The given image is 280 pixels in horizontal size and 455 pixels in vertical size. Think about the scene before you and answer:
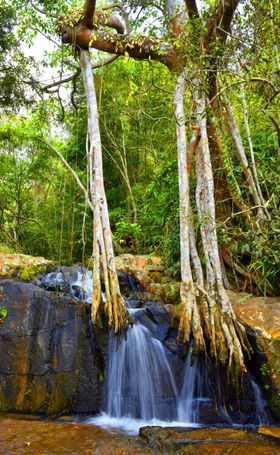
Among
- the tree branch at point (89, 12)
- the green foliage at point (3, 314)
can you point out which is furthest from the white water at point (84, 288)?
the tree branch at point (89, 12)

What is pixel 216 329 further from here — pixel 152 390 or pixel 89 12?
pixel 89 12

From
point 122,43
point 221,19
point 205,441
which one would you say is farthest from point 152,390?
point 122,43

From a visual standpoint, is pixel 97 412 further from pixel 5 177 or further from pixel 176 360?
pixel 5 177

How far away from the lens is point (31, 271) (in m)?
6.85

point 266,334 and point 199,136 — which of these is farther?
point 199,136

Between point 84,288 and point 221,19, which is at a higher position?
point 221,19

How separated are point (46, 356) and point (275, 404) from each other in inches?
109

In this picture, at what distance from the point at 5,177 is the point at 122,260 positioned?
6068 millimetres

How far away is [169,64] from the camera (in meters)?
6.57

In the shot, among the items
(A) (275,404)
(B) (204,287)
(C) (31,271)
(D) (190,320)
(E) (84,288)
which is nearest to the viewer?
(A) (275,404)

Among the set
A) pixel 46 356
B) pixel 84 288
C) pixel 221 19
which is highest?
pixel 221 19

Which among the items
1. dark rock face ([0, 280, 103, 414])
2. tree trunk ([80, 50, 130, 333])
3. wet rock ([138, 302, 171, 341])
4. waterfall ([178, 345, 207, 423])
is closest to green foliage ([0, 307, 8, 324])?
dark rock face ([0, 280, 103, 414])

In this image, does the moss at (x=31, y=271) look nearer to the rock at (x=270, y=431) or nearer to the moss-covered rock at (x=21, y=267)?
the moss-covered rock at (x=21, y=267)

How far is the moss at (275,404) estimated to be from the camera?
4.31m
